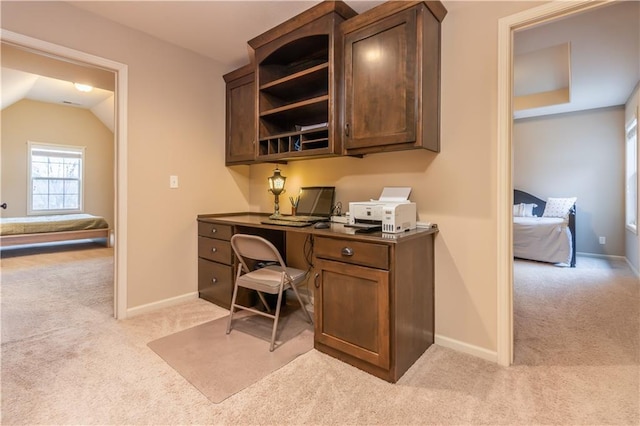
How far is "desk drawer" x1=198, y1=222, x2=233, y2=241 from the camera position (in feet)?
8.95

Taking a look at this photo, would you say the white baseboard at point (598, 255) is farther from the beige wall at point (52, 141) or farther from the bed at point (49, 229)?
the beige wall at point (52, 141)

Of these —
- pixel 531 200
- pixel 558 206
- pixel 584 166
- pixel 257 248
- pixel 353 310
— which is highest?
pixel 584 166

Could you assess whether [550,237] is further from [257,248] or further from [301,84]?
[257,248]

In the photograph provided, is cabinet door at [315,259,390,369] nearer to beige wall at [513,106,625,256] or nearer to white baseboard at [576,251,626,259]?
beige wall at [513,106,625,256]

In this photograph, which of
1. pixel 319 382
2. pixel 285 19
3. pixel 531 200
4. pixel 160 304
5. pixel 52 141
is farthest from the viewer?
pixel 52 141

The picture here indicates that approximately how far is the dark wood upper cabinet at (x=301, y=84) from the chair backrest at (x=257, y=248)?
0.78 meters

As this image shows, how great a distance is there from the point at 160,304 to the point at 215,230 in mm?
826

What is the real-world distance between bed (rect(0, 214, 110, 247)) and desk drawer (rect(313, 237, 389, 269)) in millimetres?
5770

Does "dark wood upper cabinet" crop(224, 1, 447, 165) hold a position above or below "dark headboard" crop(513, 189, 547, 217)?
above

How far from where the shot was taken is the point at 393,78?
6.23 ft

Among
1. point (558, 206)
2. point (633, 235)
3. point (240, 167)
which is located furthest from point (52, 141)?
point (633, 235)

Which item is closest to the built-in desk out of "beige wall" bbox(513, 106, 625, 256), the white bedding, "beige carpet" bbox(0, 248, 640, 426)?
"beige carpet" bbox(0, 248, 640, 426)

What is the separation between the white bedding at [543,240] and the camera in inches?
174

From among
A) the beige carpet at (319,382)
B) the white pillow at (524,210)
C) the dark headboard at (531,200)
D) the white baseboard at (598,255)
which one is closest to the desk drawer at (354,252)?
the beige carpet at (319,382)
